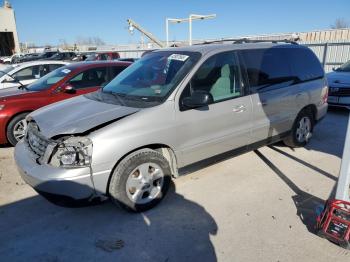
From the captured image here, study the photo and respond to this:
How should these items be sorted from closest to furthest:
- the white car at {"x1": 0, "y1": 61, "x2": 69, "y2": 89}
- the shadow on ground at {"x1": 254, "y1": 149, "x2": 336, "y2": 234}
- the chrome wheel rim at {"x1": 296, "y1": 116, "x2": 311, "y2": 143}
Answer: the shadow on ground at {"x1": 254, "y1": 149, "x2": 336, "y2": 234} < the chrome wheel rim at {"x1": 296, "y1": 116, "x2": 311, "y2": 143} < the white car at {"x1": 0, "y1": 61, "x2": 69, "y2": 89}

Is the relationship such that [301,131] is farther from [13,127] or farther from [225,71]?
[13,127]

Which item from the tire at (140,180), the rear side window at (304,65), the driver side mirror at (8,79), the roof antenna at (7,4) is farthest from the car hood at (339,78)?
the roof antenna at (7,4)

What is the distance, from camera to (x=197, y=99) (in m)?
3.50

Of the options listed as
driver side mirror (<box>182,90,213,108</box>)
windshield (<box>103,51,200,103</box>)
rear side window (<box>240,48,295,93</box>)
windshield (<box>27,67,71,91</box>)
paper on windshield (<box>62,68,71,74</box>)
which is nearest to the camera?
driver side mirror (<box>182,90,213,108</box>)

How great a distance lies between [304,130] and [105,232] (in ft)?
13.2

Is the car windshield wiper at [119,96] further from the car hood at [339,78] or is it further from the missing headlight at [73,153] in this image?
the car hood at [339,78]

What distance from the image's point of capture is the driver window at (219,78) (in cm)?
377

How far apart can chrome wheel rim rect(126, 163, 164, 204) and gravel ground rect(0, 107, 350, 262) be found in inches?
7.7

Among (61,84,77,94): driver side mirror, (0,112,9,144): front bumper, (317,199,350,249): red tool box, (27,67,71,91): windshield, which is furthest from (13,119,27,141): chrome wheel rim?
(317,199,350,249): red tool box

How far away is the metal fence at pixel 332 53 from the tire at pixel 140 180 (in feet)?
47.3

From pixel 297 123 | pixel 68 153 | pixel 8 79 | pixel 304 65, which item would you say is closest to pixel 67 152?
pixel 68 153

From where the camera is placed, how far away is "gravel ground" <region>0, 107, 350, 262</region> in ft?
9.44

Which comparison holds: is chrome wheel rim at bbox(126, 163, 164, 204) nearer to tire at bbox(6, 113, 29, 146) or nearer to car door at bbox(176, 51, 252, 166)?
car door at bbox(176, 51, 252, 166)

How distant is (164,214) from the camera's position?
11.5 ft
